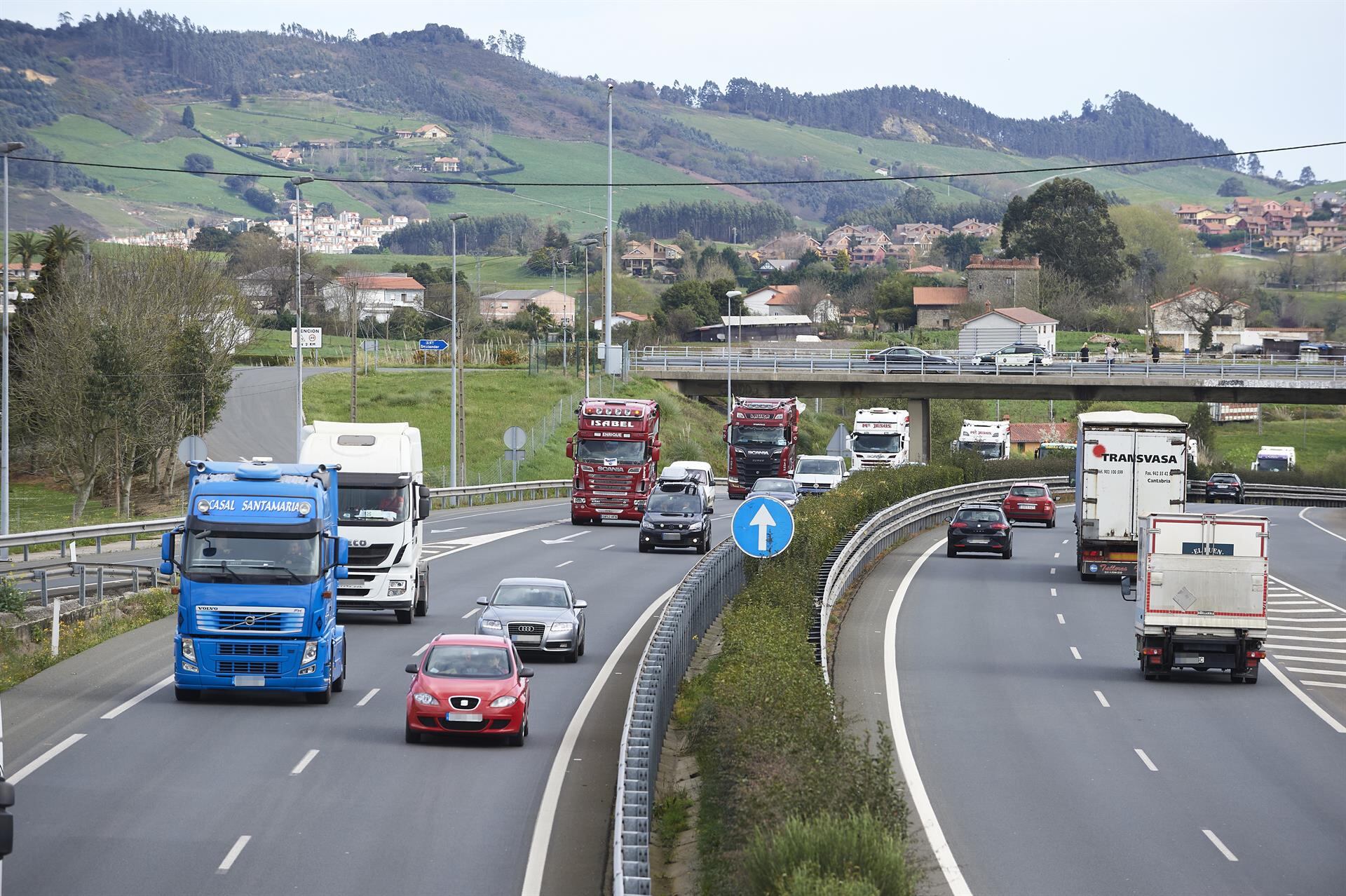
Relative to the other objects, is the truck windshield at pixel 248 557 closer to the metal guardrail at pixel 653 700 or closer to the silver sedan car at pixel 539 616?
the silver sedan car at pixel 539 616

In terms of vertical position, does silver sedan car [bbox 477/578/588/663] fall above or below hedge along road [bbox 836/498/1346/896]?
above

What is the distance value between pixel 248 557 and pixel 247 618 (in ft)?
2.76

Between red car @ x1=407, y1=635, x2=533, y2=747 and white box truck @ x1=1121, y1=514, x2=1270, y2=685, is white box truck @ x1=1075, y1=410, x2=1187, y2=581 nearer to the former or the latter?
white box truck @ x1=1121, y1=514, x2=1270, y2=685

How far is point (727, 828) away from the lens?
12273mm

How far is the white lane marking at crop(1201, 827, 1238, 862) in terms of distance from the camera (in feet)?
47.3

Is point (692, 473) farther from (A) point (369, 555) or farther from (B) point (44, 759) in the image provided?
(B) point (44, 759)

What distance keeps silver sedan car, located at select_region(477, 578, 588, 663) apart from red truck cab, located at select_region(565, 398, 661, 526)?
2159 cm

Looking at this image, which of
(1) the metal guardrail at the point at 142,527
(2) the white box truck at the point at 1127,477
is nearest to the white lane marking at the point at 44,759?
(1) the metal guardrail at the point at 142,527

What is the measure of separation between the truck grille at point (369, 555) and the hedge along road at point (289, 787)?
221 cm

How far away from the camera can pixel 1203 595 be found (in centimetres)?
2494

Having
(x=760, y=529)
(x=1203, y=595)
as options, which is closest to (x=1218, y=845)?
(x=760, y=529)

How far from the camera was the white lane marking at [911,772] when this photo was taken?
13.8 m

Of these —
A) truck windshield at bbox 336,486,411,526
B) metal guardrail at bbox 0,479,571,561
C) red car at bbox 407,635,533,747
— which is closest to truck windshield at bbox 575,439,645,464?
metal guardrail at bbox 0,479,571,561

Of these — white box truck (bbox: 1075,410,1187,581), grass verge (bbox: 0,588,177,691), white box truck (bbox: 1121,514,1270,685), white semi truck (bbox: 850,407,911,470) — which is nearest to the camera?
grass verge (bbox: 0,588,177,691)
